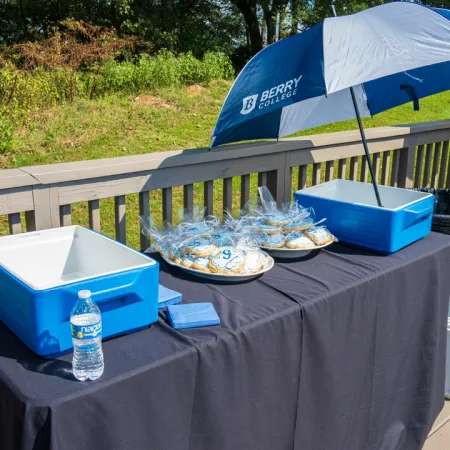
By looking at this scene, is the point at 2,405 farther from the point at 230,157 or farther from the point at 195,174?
the point at 230,157

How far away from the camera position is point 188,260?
1979 mm

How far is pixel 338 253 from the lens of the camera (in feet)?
7.33

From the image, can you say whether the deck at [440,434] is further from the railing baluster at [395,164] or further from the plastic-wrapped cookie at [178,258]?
the railing baluster at [395,164]

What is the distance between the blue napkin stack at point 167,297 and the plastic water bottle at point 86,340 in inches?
15.0

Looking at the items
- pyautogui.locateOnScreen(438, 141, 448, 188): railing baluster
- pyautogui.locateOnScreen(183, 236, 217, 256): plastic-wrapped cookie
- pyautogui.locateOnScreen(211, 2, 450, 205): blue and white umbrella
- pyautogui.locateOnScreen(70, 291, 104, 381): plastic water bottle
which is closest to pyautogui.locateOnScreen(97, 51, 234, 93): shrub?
pyautogui.locateOnScreen(438, 141, 448, 188): railing baluster

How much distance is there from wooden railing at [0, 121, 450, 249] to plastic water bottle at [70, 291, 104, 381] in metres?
0.78

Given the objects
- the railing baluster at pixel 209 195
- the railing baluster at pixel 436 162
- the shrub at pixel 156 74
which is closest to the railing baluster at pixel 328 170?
the railing baluster at pixel 209 195

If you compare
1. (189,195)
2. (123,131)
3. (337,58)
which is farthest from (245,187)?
(123,131)

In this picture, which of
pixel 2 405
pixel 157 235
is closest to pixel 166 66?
pixel 157 235

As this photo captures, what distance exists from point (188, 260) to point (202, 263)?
0.20ft

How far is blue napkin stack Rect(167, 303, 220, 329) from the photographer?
1.60 meters

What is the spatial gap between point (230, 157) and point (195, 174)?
0.20m

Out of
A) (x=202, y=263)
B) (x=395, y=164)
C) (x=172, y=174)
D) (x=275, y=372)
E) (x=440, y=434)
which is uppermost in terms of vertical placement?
(x=172, y=174)

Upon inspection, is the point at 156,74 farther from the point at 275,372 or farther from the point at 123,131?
the point at 275,372
